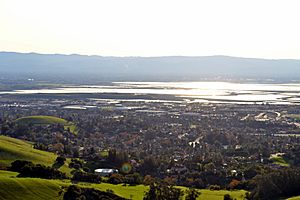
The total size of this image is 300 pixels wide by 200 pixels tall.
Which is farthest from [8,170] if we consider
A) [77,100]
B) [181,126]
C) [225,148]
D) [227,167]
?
[77,100]

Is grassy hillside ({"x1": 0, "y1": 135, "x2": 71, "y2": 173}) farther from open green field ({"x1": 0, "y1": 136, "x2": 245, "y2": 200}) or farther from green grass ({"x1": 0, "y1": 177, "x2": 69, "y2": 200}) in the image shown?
green grass ({"x1": 0, "y1": 177, "x2": 69, "y2": 200})

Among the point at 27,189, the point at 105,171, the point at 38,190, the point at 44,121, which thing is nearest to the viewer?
the point at 27,189

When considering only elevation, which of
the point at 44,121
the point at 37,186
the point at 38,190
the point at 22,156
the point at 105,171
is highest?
the point at 37,186

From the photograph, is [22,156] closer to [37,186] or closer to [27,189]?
[37,186]

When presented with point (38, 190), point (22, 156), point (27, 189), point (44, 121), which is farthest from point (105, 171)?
point (44, 121)

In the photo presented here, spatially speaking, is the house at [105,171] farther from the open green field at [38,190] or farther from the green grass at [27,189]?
the green grass at [27,189]

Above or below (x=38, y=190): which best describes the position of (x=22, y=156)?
below

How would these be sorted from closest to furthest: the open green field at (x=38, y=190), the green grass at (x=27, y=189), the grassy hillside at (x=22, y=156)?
the green grass at (x=27, y=189) < the open green field at (x=38, y=190) < the grassy hillside at (x=22, y=156)

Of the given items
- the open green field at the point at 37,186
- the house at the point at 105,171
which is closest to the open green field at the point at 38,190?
the open green field at the point at 37,186

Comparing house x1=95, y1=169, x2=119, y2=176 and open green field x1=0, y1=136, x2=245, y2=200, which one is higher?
open green field x1=0, y1=136, x2=245, y2=200

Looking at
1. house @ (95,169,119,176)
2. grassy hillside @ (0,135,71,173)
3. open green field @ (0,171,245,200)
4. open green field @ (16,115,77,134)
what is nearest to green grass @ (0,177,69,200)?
open green field @ (0,171,245,200)

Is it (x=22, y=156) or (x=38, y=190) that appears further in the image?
(x=22, y=156)

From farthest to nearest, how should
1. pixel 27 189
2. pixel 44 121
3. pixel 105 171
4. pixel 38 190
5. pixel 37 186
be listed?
pixel 44 121 → pixel 105 171 → pixel 37 186 → pixel 38 190 → pixel 27 189
